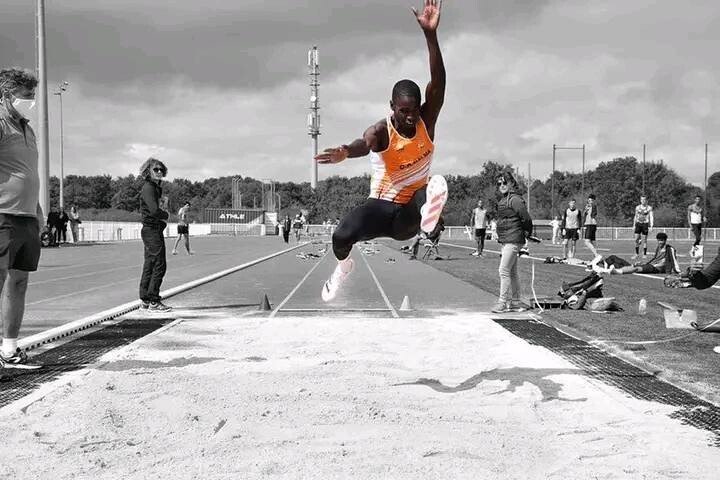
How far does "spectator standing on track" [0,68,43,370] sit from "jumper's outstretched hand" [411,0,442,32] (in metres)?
3.16

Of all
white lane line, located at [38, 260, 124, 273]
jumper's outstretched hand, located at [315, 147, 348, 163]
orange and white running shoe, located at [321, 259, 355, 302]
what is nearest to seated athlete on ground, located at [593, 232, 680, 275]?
orange and white running shoe, located at [321, 259, 355, 302]

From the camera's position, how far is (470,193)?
46875mm

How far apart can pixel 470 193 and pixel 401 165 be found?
42838mm

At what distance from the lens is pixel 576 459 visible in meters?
3.54

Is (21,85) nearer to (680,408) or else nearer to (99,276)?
(680,408)

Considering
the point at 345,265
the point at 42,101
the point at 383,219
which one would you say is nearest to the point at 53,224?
the point at 42,101

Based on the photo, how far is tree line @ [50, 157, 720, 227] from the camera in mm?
48678

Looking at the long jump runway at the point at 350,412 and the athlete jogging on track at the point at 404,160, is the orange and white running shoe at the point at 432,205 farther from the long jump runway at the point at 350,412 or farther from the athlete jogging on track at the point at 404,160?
the long jump runway at the point at 350,412

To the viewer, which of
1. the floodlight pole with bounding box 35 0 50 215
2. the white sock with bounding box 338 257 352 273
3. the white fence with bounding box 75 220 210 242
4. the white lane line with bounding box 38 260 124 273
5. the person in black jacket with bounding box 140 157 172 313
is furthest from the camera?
the white fence with bounding box 75 220 210 242

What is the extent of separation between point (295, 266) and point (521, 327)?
12292 mm

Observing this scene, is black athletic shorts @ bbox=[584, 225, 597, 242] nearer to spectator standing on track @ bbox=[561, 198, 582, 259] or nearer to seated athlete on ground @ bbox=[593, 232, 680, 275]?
spectator standing on track @ bbox=[561, 198, 582, 259]

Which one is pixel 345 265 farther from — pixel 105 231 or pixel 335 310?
pixel 105 231

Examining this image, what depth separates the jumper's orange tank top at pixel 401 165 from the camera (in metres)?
4.67

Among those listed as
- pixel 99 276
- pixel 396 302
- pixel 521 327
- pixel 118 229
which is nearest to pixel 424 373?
pixel 521 327
